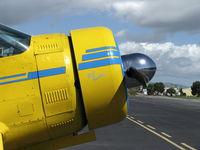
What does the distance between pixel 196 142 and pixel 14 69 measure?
6.74 m

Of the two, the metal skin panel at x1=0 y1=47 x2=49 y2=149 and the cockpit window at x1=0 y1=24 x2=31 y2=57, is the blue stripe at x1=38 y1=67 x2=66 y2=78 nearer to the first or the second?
the metal skin panel at x1=0 y1=47 x2=49 y2=149

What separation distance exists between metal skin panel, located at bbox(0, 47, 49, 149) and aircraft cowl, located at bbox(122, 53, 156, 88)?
4.23 ft

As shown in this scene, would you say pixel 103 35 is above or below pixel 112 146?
above

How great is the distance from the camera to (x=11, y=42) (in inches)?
159

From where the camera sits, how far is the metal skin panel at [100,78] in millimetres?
3992

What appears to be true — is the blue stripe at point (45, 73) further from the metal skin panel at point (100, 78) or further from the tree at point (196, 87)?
the tree at point (196, 87)

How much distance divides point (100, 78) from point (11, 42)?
1.19 m

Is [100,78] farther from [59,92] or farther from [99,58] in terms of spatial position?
[59,92]

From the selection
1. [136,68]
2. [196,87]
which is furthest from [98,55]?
[196,87]

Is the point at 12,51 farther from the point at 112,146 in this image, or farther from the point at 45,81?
the point at 112,146

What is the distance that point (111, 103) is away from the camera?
4078mm

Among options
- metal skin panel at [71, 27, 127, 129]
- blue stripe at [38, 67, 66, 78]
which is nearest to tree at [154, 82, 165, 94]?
metal skin panel at [71, 27, 127, 129]

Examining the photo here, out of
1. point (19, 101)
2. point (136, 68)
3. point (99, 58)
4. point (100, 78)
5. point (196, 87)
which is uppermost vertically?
point (99, 58)

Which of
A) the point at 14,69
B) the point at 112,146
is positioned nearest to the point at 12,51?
the point at 14,69
